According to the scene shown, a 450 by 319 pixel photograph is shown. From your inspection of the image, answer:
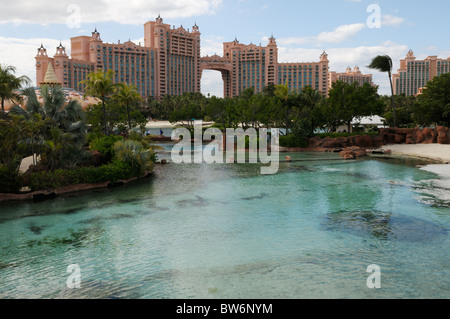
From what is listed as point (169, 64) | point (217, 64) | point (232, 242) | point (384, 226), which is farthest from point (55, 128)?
point (217, 64)

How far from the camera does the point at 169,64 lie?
6909 inches

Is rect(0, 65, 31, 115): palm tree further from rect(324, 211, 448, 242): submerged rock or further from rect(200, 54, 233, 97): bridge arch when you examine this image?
rect(200, 54, 233, 97): bridge arch

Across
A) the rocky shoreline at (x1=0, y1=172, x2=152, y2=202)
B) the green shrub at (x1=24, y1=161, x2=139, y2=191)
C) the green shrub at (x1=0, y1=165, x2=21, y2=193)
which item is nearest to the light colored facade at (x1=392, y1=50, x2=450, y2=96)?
the green shrub at (x1=24, y1=161, x2=139, y2=191)

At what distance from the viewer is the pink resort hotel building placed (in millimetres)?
155250

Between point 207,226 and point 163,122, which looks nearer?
point 207,226

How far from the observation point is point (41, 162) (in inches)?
832

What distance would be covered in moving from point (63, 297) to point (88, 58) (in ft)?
568

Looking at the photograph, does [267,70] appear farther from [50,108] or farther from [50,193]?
[50,193]

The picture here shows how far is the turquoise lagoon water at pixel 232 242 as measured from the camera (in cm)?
900

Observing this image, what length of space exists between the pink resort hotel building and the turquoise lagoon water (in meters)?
140

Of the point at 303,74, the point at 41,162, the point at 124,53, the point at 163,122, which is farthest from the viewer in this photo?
the point at 303,74
